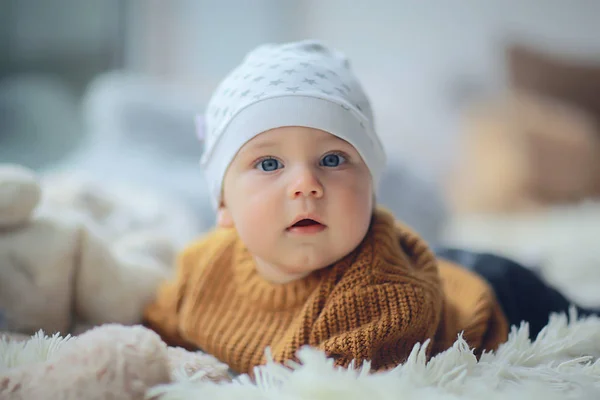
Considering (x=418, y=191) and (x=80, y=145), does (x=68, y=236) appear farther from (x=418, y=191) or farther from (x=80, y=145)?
(x=80, y=145)

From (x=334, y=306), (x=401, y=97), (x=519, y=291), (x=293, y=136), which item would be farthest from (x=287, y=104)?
(x=401, y=97)

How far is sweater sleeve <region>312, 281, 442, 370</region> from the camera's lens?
28.1 inches

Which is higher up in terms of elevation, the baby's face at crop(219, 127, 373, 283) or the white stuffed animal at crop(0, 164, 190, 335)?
the baby's face at crop(219, 127, 373, 283)

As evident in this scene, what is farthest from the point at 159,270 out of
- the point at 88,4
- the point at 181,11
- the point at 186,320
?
the point at 181,11

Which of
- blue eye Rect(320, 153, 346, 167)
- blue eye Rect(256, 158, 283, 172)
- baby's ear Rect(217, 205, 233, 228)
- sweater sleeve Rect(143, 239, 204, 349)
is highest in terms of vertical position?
blue eye Rect(320, 153, 346, 167)

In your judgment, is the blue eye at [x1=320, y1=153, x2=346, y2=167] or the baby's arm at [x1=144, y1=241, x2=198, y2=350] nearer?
the blue eye at [x1=320, y1=153, x2=346, y2=167]

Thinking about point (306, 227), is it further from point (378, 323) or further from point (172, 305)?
point (172, 305)

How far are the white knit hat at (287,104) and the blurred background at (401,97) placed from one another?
2.23 ft

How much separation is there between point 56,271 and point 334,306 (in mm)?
403

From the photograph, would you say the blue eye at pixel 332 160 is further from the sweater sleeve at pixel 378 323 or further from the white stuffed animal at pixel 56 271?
the white stuffed animal at pixel 56 271

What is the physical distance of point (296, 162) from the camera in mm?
752

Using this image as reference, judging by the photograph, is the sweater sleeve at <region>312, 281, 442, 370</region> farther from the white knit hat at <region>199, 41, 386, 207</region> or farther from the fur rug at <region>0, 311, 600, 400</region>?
the white knit hat at <region>199, 41, 386, 207</region>

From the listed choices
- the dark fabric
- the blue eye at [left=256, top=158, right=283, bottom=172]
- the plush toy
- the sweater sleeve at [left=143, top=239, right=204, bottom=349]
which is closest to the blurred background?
the dark fabric

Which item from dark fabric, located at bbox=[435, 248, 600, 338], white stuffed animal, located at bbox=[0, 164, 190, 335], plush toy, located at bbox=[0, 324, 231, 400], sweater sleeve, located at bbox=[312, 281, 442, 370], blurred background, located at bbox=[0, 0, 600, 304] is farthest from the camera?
blurred background, located at bbox=[0, 0, 600, 304]
